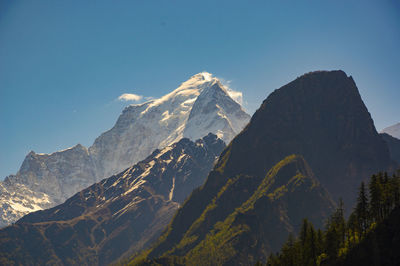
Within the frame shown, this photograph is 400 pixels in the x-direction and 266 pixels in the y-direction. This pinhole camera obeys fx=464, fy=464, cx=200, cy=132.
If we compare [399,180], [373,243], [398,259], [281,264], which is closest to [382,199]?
[399,180]

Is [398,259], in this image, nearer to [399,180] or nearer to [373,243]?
[373,243]

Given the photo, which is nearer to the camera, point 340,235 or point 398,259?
point 398,259

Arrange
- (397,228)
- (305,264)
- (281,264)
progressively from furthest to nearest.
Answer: (281,264) < (305,264) < (397,228)

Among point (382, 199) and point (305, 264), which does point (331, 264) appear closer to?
point (305, 264)

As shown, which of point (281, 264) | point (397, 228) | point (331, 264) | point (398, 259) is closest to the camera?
point (398, 259)

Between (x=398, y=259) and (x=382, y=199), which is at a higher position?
(x=382, y=199)

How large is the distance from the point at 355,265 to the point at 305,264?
67.7ft

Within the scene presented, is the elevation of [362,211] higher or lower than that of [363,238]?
higher

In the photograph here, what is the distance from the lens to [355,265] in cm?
13262

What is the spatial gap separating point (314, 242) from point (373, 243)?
20568 mm

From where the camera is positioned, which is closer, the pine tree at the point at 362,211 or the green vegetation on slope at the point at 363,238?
the green vegetation on slope at the point at 363,238

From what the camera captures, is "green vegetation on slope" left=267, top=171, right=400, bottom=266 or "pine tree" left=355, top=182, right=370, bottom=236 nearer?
"green vegetation on slope" left=267, top=171, right=400, bottom=266

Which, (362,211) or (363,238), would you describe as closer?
(363,238)

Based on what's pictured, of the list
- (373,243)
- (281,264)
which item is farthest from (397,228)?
(281,264)
